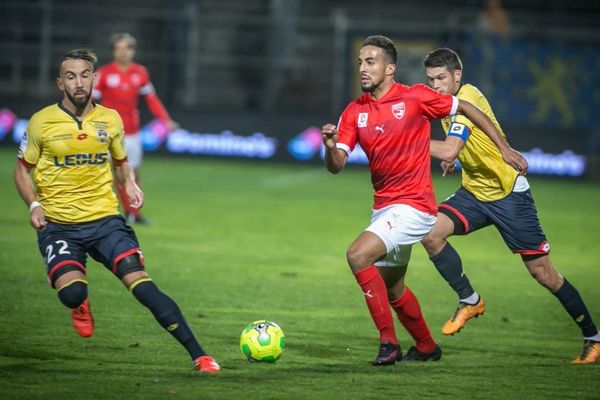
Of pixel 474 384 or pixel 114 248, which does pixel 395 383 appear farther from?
pixel 114 248

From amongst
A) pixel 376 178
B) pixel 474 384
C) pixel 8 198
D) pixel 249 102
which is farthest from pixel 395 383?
pixel 249 102

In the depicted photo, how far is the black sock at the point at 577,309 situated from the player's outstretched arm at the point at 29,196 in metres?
4.07

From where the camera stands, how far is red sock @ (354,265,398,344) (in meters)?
7.65

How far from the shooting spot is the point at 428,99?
7777 millimetres

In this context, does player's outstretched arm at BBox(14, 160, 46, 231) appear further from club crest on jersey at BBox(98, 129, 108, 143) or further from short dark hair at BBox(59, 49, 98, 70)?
short dark hair at BBox(59, 49, 98, 70)

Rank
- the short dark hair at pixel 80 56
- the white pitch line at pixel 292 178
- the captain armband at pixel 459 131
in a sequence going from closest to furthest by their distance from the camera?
the short dark hair at pixel 80 56 < the captain armband at pixel 459 131 < the white pitch line at pixel 292 178

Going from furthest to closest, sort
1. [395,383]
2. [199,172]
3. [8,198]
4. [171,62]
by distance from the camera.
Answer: [171,62], [199,172], [8,198], [395,383]

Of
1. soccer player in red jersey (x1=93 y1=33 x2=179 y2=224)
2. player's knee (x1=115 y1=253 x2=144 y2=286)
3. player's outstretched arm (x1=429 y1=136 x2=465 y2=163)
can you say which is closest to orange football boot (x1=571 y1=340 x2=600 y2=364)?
player's outstretched arm (x1=429 y1=136 x2=465 y2=163)

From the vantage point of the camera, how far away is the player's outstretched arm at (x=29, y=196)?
730 centimetres

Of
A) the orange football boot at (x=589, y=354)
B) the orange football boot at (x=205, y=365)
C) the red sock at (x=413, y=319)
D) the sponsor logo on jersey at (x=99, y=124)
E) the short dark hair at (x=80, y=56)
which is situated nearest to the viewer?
Answer: the orange football boot at (x=205, y=365)

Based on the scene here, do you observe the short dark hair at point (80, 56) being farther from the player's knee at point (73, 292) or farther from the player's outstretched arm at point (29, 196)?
the player's knee at point (73, 292)

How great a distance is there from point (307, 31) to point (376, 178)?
68.4 feet

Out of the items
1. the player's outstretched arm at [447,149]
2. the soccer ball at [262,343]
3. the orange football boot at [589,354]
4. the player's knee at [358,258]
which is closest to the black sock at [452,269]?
the orange football boot at [589,354]

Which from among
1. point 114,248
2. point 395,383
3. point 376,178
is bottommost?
point 395,383
